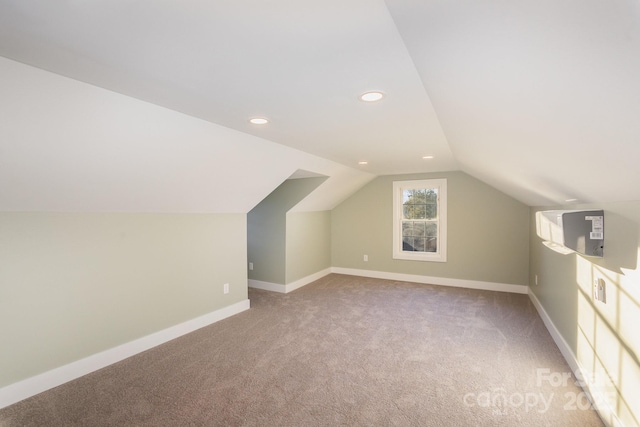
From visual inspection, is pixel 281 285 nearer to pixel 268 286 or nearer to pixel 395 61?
pixel 268 286

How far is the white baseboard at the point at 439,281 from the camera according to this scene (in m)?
4.80

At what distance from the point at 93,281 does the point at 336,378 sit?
2162 millimetres

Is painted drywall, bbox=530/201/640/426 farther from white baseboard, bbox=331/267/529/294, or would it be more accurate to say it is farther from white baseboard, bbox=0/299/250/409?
white baseboard, bbox=0/299/250/409

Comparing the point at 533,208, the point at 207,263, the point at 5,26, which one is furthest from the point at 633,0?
the point at 533,208

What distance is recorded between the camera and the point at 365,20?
3.51 feet

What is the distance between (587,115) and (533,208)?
4.02 metres

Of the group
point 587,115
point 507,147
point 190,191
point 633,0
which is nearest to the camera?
point 633,0

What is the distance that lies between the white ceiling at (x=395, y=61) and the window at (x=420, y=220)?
3.32 meters

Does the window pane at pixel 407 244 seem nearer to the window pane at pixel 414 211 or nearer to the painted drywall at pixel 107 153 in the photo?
the window pane at pixel 414 211

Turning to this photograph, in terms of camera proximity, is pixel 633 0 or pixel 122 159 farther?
pixel 122 159

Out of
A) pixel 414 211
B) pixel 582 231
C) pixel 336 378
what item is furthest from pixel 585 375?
pixel 414 211

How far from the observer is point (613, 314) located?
179 cm

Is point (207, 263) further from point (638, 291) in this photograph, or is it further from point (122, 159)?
point (638, 291)

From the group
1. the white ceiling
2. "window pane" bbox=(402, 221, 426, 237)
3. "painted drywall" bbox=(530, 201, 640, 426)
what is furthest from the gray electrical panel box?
"window pane" bbox=(402, 221, 426, 237)
